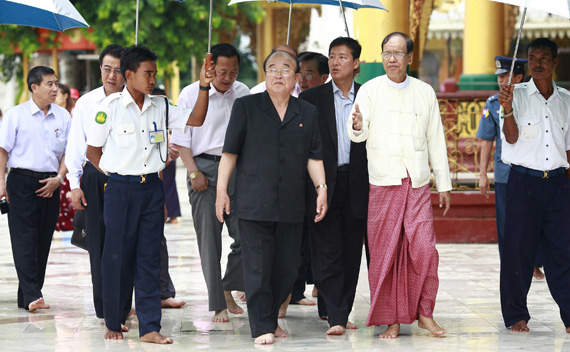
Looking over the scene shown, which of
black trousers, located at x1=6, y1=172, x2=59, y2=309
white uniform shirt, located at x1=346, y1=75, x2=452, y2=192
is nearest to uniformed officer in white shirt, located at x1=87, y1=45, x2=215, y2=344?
white uniform shirt, located at x1=346, y1=75, x2=452, y2=192

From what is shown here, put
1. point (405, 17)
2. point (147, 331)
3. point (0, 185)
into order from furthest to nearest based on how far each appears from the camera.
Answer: point (405, 17), point (0, 185), point (147, 331)

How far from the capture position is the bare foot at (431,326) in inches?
269

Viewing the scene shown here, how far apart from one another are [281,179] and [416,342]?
1.36m

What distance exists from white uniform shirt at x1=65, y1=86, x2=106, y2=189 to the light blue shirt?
1.63m

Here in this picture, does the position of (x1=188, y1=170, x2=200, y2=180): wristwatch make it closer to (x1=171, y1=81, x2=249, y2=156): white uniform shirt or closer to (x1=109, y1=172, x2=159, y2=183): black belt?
(x1=171, y1=81, x2=249, y2=156): white uniform shirt

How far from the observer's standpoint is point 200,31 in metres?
24.4

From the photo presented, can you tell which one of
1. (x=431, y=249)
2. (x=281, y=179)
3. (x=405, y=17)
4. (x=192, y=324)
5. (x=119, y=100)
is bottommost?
(x=192, y=324)

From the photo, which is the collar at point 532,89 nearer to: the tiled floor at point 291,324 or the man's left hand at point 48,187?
the tiled floor at point 291,324

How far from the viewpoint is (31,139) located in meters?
8.05

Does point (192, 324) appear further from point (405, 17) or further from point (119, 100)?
point (405, 17)

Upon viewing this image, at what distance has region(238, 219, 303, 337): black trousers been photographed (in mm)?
6711

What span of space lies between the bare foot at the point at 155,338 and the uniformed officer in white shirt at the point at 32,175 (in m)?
1.57

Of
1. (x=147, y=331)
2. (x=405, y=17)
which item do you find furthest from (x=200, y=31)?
(x=147, y=331)

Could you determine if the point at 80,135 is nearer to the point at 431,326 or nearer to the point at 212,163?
the point at 212,163
